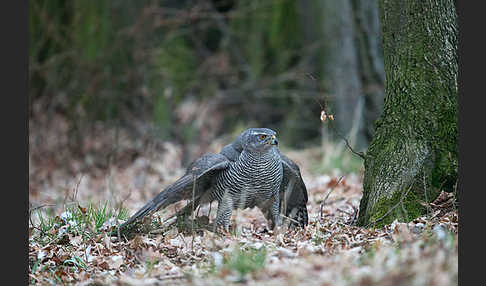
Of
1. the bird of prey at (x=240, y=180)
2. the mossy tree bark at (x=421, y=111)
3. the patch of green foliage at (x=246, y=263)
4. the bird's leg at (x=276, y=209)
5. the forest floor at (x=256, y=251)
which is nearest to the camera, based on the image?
the forest floor at (x=256, y=251)

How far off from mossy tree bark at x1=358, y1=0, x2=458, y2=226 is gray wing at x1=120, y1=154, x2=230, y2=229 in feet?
5.15

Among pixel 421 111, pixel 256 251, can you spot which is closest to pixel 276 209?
pixel 256 251

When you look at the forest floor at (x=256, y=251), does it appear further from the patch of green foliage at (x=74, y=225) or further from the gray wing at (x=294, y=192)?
the gray wing at (x=294, y=192)

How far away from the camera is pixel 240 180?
5258 millimetres

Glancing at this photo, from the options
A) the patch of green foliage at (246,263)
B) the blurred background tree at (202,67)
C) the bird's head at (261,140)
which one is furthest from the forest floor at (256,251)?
the blurred background tree at (202,67)

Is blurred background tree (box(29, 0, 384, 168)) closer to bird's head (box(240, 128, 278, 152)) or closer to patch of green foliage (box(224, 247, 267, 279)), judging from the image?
bird's head (box(240, 128, 278, 152))

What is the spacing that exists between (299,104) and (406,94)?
311 inches

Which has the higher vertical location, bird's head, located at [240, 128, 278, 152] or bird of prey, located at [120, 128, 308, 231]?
bird's head, located at [240, 128, 278, 152]

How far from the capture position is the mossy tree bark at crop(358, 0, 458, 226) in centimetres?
469

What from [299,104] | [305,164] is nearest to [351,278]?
[305,164]

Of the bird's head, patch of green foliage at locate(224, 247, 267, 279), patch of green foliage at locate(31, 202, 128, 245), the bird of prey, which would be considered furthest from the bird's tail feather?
patch of green foliage at locate(224, 247, 267, 279)

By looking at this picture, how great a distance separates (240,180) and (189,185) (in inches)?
19.6

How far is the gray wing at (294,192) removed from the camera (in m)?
5.62

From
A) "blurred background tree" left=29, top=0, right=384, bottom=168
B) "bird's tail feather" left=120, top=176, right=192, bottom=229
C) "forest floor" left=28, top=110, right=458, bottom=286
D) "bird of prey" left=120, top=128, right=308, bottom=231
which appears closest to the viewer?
"forest floor" left=28, top=110, right=458, bottom=286
